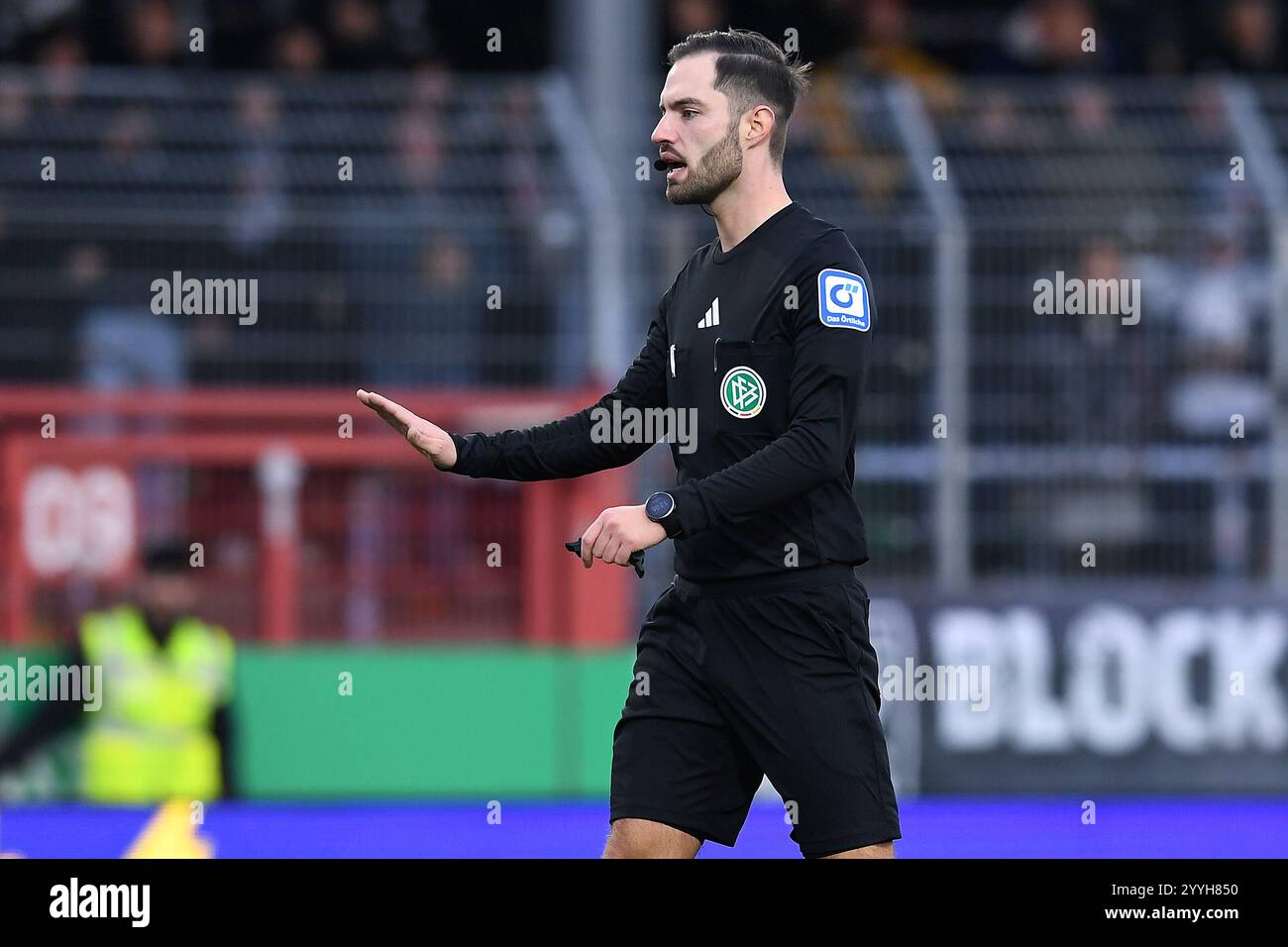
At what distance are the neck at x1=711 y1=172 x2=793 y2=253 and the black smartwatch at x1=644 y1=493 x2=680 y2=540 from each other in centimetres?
71

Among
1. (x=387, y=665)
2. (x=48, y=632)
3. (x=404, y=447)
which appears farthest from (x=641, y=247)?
(x=48, y=632)

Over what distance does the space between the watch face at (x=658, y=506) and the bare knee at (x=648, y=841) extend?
684 mm

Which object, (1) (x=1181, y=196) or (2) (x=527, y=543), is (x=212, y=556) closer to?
(2) (x=527, y=543)

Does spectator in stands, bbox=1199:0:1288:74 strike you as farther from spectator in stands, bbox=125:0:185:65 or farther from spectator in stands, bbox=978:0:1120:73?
spectator in stands, bbox=125:0:185:65

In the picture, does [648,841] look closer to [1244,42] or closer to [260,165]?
[260,165]

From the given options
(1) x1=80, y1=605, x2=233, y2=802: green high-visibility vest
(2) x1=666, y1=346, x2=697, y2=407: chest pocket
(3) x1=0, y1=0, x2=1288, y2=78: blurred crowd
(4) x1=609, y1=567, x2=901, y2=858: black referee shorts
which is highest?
(3) x1=0, y1=0, x2=1288, y2=78: blurred crowd

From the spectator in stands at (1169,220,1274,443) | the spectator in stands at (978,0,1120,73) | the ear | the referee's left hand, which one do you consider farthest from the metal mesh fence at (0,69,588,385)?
the referee's left hand

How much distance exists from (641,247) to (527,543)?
4.92ft

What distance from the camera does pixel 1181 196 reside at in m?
10.6

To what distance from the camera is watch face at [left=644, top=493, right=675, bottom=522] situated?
13.8 feet

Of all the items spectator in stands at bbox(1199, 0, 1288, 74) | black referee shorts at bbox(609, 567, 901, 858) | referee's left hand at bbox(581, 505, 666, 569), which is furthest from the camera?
spectator in stands at bbox(1199, 0, 1288, 74)

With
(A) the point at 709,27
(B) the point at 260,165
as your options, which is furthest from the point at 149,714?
(A) the point at 709,27

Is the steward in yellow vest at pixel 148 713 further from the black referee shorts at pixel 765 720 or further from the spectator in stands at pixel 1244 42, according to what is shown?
the spectator in stands at pixel 1244 42

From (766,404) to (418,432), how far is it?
0.75 meters
